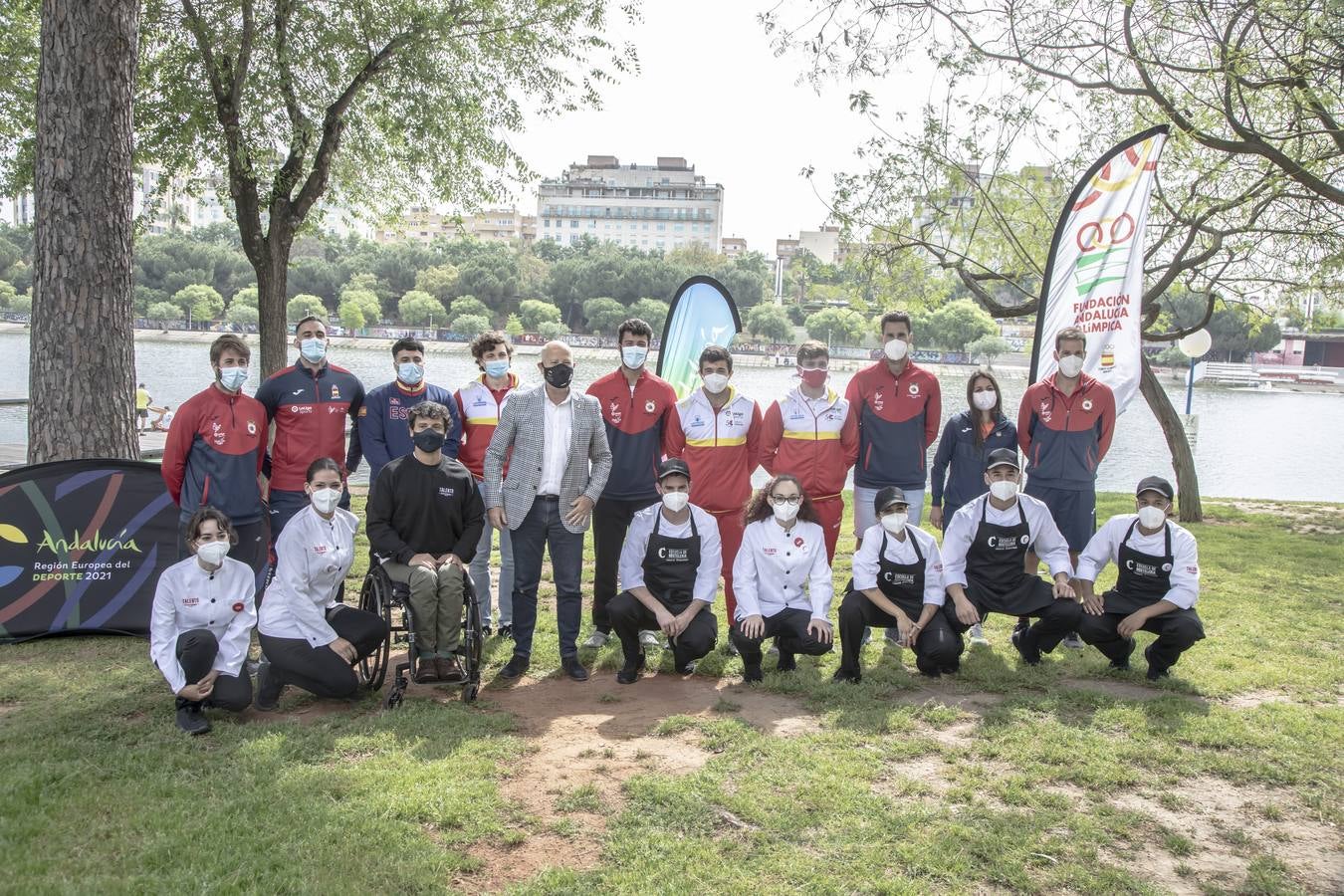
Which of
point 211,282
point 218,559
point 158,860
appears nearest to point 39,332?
point 218,559

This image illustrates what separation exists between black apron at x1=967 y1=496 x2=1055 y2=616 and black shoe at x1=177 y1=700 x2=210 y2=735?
442 cm

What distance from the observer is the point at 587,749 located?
467 centimetres

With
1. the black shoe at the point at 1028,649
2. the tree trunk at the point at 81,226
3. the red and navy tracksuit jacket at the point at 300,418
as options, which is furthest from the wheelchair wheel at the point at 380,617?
the black shoe at the point at 1028,649

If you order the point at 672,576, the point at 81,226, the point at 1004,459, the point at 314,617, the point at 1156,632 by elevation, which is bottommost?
the point at 1156,632

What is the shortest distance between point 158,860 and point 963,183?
13162mm

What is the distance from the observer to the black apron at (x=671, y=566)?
229 inches

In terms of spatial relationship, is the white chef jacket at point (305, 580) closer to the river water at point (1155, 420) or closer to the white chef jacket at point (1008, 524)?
the white chef jacket at point (1008, 524)

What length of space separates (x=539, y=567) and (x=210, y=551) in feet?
5.89

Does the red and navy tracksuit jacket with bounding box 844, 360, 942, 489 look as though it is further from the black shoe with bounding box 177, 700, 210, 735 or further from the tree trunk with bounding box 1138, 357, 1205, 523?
the tree trunk with bounding box 1138, 357, 1205, 523

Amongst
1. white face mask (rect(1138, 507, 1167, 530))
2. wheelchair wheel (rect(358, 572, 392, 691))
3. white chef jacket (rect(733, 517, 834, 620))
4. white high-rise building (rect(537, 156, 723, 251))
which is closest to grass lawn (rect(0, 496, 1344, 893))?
wheelchair wheel (rect(358, 572, 392, 691))

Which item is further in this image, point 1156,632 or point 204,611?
point 1156,632

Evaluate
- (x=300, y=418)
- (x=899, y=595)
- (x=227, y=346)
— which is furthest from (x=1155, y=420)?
(x=227, y=346)

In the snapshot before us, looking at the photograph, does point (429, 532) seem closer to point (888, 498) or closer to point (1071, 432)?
point (888, 498)

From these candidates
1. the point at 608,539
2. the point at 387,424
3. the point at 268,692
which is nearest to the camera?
the point at 268,692
